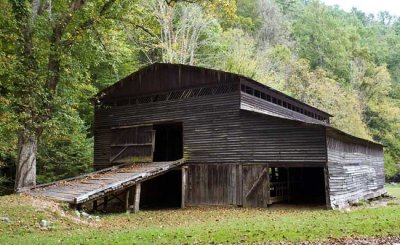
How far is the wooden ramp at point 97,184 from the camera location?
14.9m

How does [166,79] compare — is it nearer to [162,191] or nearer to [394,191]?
[162,191]

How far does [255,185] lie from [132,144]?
8154mm

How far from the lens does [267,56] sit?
44531mm

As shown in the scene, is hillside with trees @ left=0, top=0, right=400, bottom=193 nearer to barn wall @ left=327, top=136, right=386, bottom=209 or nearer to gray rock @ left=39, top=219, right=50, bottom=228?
gray rock @ left=39, top=219, right=50, bottom=228

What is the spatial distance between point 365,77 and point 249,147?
37.7 meters

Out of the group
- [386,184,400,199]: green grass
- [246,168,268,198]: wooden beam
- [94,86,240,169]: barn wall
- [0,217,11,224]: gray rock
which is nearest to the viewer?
[0,217,11,224]: gray rock

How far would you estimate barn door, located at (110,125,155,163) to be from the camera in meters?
22.2

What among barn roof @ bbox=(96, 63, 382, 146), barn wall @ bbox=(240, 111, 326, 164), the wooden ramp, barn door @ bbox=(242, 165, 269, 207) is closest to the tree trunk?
the wooden ramp

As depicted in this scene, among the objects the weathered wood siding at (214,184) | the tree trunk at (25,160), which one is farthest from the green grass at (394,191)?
the tree trunk at (25,160)

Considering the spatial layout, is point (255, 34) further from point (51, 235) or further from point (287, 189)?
point (51, 235)

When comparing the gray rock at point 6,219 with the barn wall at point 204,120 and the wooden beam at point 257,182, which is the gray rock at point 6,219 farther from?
the wooden beam at point 257,182

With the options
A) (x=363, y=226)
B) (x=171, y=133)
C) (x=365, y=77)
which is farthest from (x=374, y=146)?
(x=365, y=77)

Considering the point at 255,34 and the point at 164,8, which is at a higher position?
the point at 255,34

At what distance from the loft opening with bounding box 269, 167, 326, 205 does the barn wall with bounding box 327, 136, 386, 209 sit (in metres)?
2.66
